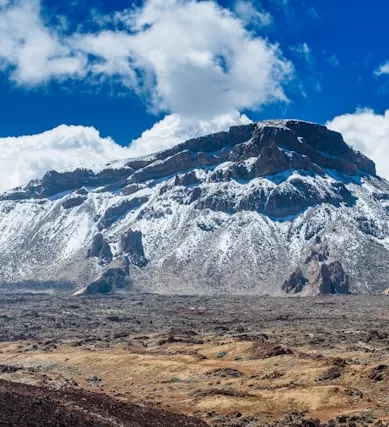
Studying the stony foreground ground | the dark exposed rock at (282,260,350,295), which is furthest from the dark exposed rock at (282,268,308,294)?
the stony foreground ground

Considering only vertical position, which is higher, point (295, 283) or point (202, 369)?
point (295, 283)

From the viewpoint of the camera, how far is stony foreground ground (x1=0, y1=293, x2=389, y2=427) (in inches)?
1506

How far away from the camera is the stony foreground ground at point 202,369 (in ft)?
125

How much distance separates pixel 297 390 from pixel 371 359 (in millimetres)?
14274

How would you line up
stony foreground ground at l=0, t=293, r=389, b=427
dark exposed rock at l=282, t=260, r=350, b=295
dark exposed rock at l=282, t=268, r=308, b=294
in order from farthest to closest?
dark exposed rock at l=282, t=268, r=308, b=294 < dark exposed rock at l=282, t=260, r=350, b=295 < stony foreground ground at l=0, t=293, r=389, b=427

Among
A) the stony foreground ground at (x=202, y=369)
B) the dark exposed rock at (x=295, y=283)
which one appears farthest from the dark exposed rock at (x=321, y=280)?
the stony foreground ground at (x=202, y=369)

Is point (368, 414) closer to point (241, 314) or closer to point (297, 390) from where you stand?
point (297, 390)

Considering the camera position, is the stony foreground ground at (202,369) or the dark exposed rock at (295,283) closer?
the stony foreground ground at (202,369)

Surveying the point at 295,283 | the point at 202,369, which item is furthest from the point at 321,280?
the point at 202,369

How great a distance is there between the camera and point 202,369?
5756cm

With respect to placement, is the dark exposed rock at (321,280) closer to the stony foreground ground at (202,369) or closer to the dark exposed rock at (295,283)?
the dark exposed rock at (295,283)

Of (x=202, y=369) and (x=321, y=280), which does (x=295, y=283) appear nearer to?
(x=321, y=280)

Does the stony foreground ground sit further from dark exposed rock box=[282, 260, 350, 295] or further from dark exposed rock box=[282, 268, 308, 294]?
dark exposed rock box=[282, 268, 308, 294]

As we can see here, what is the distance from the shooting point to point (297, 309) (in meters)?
141
